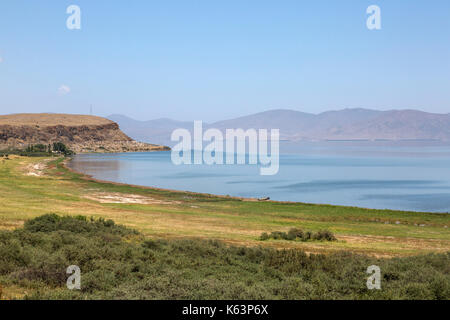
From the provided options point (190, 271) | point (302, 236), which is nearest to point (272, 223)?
point (302, 236)

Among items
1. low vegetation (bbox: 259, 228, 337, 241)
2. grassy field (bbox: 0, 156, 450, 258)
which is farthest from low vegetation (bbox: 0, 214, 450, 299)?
low vegetation (bbox: 259, 228, 337, 241)

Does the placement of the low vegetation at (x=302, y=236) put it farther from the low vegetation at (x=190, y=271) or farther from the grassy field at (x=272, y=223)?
the low vegetation at (x=190, y=271)

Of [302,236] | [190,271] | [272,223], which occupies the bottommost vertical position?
[272,223]

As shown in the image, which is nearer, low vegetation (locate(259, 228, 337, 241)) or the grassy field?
the grassy field

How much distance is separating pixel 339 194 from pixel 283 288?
4764cm

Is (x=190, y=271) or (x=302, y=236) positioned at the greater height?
(x=190, y=271)

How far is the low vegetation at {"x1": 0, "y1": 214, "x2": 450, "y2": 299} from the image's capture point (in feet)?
30.9

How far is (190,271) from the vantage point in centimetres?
1127

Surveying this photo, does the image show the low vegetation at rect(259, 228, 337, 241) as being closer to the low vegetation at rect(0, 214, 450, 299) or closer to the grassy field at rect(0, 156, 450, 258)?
the grassy field at rect(0, 156, 450, 258)

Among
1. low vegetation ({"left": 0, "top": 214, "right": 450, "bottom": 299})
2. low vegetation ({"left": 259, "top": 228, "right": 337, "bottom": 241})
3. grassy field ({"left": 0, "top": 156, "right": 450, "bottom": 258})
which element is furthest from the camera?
low vegetation ({"left": 259, "top": 228, "right": 337, "bottom": 241})

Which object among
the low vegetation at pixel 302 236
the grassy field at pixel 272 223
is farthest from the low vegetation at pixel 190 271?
the low vegetation at pixel 302 236

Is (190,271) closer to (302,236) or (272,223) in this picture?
(302,236)

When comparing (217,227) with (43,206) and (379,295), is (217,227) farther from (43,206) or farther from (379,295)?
(379,295)

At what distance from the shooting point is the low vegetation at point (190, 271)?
9422mm
